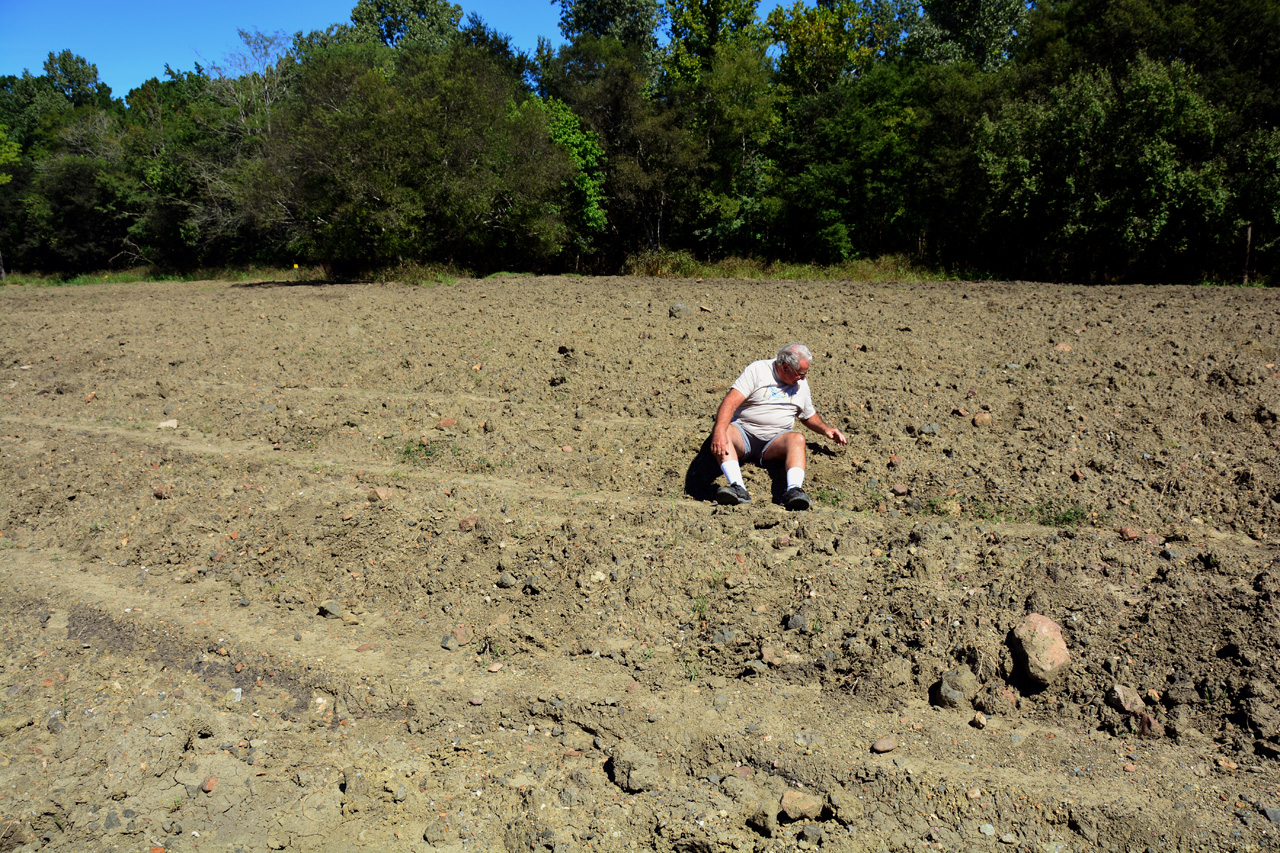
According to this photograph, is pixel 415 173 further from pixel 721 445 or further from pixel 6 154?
pixel 6 154

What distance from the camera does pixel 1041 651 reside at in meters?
3.93

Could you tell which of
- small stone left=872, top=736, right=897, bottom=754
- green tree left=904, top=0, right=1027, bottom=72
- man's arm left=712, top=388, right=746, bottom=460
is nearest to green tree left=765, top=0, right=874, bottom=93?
green tree left=904, top=0, right=1027, bottom=72

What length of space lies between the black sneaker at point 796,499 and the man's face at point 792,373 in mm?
837

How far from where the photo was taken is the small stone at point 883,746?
3654 millimetres

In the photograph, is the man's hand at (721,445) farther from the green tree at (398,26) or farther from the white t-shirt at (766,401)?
the green tree at (398,26)

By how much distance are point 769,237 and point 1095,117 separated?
10608 mm

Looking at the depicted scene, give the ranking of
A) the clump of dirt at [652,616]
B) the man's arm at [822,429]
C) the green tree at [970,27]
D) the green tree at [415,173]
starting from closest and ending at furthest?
the clump of dirt at [652,616]
the man's arm at [822,429]
the green tree at [415,173]
the green tree at [970,27]

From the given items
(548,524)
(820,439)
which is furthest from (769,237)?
(548,524)

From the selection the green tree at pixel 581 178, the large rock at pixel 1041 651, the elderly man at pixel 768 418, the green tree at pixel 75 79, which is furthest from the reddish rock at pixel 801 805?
the green tree at pixel 75 79

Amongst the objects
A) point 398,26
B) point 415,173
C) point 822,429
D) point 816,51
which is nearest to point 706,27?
point 816,51

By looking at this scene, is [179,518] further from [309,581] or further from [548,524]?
[548,524]

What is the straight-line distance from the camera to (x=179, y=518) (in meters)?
5.90

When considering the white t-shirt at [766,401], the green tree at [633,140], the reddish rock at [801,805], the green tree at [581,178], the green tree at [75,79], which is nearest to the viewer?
the reddish rock at [801,805]

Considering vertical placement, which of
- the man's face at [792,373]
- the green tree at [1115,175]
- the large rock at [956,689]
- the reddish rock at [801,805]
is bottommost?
the reddish rock at [801,805]
